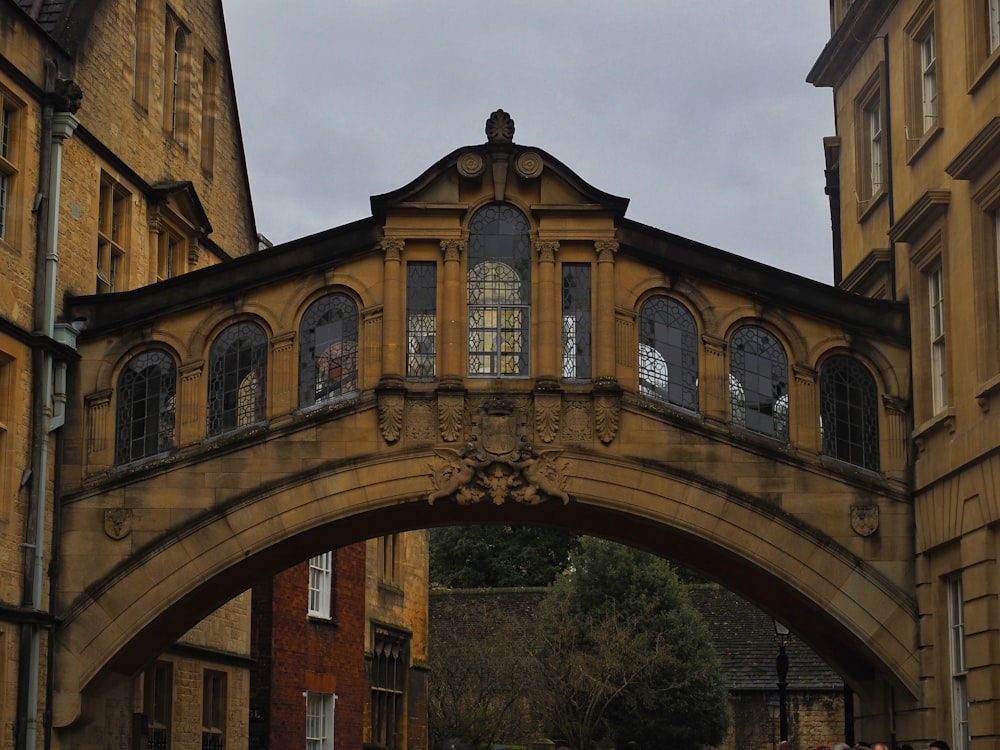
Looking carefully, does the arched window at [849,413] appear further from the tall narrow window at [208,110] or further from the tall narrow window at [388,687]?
the tall narrow window at [388,687]

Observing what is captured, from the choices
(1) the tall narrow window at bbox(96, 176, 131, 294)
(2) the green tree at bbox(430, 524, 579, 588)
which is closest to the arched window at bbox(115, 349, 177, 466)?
(1) the tall narrow window at bbox(96, 176, 131, 294)

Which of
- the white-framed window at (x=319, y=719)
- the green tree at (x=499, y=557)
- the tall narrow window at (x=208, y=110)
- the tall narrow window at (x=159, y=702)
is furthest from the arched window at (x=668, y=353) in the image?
the green tree at (x=499, y=557)

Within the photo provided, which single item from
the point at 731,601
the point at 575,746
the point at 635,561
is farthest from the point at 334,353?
the point at 731,601

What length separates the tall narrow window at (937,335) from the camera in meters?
21.3

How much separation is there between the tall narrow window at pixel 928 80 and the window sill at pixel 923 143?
0.22 meters

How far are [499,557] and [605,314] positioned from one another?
2090 inches

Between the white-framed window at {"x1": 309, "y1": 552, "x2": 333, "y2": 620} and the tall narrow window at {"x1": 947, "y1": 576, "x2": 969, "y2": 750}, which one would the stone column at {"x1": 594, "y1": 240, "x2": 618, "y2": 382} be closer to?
the tall narrow window at {"x1": 947, "y1": 576, "x2": 969, "y2": 750}

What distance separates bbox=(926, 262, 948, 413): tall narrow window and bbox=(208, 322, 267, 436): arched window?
8576mm

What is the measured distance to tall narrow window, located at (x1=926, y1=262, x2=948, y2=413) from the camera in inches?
840

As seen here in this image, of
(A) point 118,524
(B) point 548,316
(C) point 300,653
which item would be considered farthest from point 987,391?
(C) point 300,653

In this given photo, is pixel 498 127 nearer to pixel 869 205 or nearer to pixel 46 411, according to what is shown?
pixel 869 205

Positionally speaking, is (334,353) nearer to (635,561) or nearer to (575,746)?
(575,746)

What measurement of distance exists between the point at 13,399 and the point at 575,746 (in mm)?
27567

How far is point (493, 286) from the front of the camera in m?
23.2
